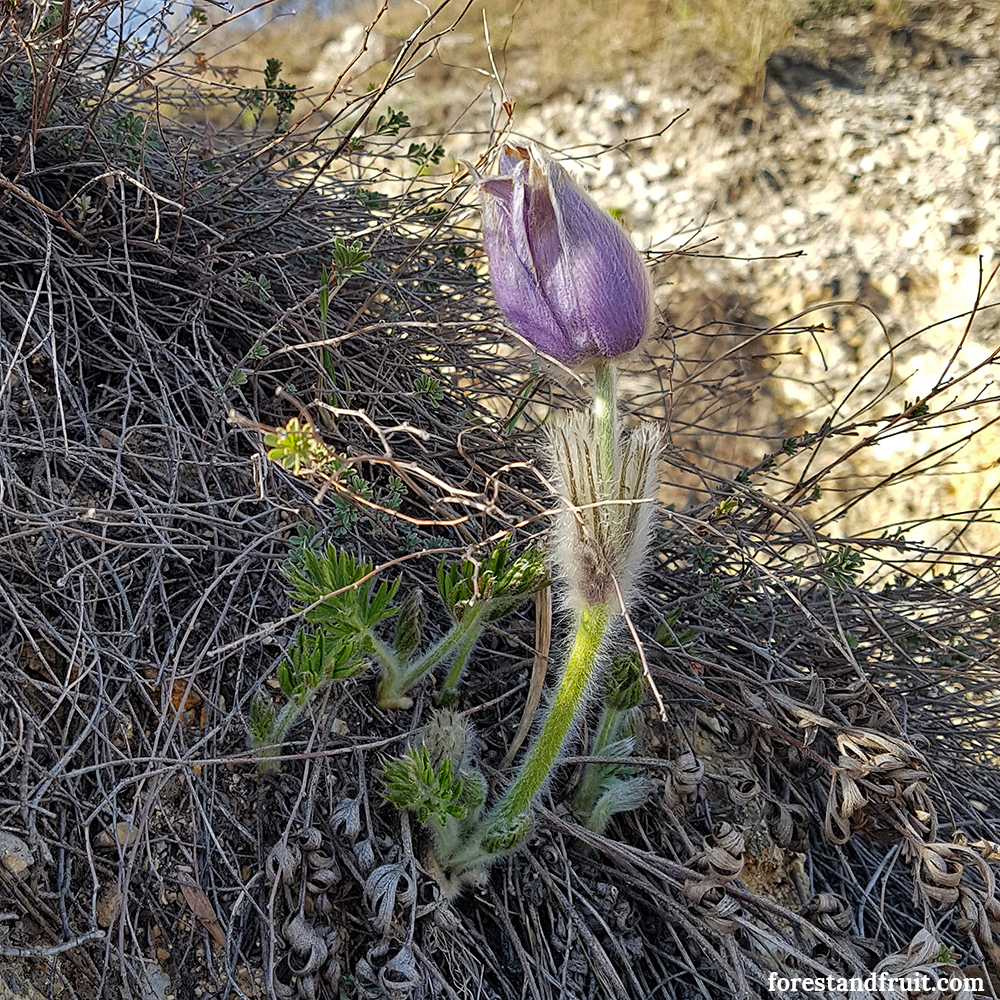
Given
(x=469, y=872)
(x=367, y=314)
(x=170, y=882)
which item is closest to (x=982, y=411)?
(x=367, y=314)

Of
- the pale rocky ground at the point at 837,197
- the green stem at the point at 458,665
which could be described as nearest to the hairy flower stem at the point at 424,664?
the green stem at the point at 458,665

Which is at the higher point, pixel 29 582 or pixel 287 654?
pixel 29 582

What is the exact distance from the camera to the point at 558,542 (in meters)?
1.04

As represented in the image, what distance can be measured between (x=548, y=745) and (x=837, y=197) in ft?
12.6

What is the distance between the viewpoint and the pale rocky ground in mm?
3660

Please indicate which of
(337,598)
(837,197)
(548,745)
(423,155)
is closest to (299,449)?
(337,598)

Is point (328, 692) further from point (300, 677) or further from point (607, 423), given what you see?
point (607, 423)

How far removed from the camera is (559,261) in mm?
936

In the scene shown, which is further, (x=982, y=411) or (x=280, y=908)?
(x=982, y=411)

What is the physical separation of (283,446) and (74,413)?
535mm

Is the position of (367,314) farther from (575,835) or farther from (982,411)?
(982,411)

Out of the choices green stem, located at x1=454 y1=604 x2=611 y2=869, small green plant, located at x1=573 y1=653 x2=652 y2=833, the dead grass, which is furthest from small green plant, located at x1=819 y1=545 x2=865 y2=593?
green stem, located at x1=454 y1=604 x2=611 y2=869

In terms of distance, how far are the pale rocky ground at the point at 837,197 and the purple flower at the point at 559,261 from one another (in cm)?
241

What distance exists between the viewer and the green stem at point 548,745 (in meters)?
1.04
